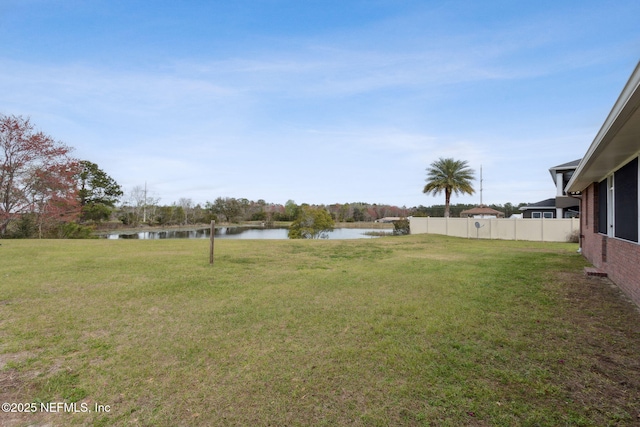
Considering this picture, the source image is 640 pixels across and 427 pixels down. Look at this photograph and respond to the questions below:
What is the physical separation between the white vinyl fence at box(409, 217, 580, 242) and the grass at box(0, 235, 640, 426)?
51.6 feet

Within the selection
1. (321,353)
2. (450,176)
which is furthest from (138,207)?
(321,353)

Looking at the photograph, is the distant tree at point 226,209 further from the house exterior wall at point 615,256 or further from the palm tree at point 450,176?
the house exterior wall at point 615,256

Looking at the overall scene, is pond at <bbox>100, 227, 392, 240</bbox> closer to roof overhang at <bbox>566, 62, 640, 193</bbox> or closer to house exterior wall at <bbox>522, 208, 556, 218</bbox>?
house exterior wall at <bbox>522, 208, 556, 218</bbox>

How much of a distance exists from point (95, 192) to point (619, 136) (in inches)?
1457

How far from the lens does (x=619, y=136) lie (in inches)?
161

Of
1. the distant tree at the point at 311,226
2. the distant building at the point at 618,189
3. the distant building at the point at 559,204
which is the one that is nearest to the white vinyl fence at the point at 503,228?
the distant building at the point at 559,204

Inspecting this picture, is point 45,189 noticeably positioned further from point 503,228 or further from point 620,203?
point 503,228

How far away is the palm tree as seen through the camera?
25859mm

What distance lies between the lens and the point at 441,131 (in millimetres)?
18156

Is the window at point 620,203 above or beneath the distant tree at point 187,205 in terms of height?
beneath

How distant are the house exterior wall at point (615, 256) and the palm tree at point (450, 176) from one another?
53.6 ft

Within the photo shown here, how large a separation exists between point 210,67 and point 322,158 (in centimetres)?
1239

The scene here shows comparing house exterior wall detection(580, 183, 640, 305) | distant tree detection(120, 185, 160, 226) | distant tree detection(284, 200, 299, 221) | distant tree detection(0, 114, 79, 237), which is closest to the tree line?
distant tree detection(0, 114, 79, 237)

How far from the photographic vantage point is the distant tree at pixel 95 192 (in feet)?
94.7
